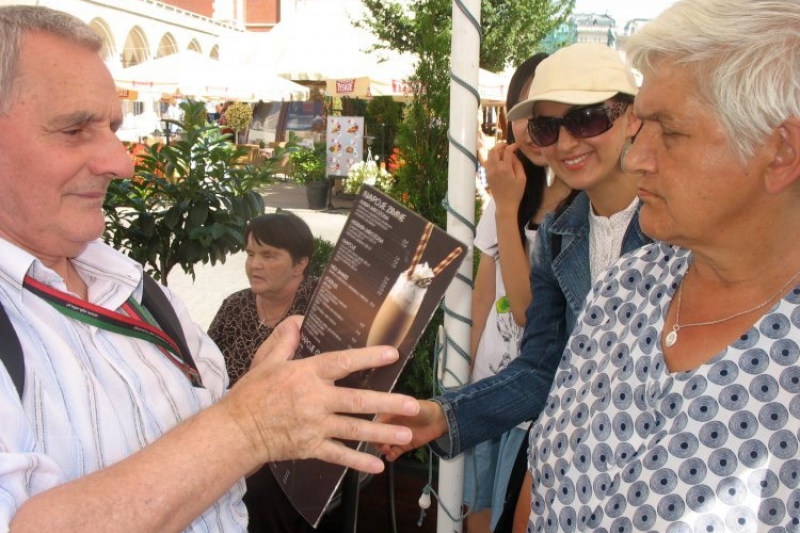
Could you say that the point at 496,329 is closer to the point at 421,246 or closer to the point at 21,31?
the point at 421,246

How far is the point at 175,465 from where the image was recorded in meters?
1.11

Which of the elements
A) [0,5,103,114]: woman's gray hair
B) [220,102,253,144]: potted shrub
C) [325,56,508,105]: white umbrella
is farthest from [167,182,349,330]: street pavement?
[220,102,253,144]: potted shrub

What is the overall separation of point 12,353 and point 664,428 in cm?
122

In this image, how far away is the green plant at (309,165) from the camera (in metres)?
14.3

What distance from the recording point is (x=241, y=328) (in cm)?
357

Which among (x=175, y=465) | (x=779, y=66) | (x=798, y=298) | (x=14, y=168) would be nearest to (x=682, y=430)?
(x=798, y=298)

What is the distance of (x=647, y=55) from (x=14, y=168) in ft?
4.31

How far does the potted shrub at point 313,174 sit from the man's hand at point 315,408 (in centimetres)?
1217

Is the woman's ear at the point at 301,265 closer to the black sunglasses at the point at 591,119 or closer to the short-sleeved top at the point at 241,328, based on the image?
the short-sleeved top at the point at 241,328

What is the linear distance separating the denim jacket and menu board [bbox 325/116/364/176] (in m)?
11.1

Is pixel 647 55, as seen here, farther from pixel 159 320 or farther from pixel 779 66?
pixel 159 320

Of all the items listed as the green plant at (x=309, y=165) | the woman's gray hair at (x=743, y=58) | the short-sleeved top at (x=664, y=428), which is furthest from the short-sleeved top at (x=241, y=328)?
the green plant at (x=309, y=165)

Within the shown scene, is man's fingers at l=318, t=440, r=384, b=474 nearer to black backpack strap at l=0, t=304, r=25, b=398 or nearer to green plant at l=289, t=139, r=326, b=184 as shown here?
black backpack strap at l=0, t=304, r=25, b=398

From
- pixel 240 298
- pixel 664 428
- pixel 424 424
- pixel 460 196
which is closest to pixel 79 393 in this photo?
pixel 424 424
